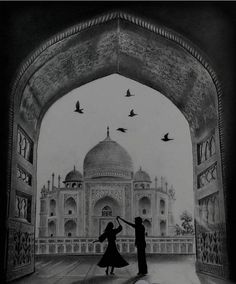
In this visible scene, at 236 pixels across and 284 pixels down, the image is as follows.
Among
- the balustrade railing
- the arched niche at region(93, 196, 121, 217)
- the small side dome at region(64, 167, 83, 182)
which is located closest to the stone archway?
the small side dome at region(64, 167, 83, 182)

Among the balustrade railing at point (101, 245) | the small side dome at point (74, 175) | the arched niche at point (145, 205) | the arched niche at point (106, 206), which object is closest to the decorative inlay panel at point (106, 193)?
the arched niche at point (106, 206)

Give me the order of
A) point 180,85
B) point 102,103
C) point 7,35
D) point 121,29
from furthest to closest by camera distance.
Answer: point 102,103 < point 180,85 < point 121,29 < point 7,35

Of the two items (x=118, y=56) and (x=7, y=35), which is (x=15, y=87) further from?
(x=118, y=56)

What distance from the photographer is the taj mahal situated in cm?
2173

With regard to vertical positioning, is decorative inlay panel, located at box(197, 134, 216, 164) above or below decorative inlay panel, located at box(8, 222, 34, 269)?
above

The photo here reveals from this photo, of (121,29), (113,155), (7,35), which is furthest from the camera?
(113,155)

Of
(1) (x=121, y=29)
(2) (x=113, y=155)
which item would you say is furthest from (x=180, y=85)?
(2) (x=113, y=155)

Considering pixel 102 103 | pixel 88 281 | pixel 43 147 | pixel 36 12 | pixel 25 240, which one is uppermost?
pixel 36 12

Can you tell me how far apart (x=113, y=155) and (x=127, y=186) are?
3342mm

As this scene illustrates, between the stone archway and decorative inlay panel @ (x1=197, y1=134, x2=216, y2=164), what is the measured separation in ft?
0.06

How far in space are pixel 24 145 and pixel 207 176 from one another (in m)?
3.02

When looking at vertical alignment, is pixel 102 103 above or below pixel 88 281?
above

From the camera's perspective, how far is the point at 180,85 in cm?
762

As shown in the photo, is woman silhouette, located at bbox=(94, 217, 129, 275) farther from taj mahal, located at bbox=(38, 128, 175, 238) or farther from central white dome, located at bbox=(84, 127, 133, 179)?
taj mahal, located at bbox=(38, 128, 175, 238)
